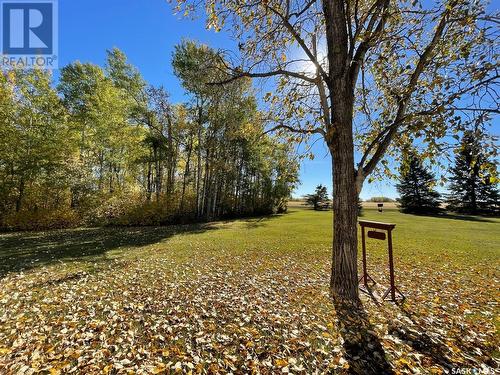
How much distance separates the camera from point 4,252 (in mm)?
8406

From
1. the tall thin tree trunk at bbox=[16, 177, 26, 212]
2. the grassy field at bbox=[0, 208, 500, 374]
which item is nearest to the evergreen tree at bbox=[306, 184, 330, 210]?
the grassy field at bbox=[0, 208, 500, 374]

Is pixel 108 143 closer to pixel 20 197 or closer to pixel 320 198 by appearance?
pixel 20 197


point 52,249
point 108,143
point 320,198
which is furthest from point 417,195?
point 52,249

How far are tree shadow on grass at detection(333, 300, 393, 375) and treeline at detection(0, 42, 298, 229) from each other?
1042cm

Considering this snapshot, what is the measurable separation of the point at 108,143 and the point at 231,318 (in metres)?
19.4

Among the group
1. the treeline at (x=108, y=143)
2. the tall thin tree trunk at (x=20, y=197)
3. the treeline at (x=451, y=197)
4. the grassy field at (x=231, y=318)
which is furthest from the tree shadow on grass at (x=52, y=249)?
the treeline at (x=451, y=197)

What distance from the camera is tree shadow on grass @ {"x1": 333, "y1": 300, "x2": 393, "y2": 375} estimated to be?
2807 millimetres

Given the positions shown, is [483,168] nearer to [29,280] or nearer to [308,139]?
[308,139]

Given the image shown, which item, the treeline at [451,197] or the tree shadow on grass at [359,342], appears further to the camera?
the treeline at [451,197]

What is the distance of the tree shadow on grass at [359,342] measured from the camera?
9.21ft

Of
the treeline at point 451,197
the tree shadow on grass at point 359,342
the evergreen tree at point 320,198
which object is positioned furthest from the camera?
the evergreen tree at point 320,198

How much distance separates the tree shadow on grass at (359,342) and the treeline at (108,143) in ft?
34.2

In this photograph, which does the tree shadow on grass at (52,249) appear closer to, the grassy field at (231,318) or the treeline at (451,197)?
the grassy field at (231,318)

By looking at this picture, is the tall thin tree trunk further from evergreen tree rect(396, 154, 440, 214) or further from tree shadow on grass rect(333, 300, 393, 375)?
evergreen tree rect(396, 154, 440, 214)
